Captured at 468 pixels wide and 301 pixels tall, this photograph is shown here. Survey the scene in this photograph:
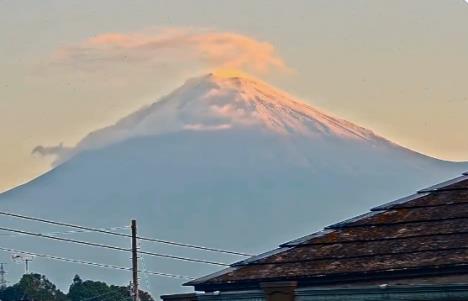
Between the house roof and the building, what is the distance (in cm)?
2

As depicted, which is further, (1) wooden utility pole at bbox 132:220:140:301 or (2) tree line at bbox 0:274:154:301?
(2) tree line at bbox 0:274:154:301

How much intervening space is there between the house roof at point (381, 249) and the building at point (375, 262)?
0.02 metres

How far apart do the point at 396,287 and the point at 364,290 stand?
973 mm

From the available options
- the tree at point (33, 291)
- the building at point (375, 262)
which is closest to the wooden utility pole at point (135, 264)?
→ the building at point (375, 262)

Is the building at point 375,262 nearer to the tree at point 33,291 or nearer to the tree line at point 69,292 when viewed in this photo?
the tree line at point 69,292

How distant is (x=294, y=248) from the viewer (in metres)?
47.4

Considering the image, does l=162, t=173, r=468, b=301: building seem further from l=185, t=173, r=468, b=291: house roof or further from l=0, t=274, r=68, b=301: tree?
l=0, t=274, r=68, b=301: tree

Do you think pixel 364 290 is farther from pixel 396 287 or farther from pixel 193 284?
pixel 193 284

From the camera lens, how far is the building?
4088cm

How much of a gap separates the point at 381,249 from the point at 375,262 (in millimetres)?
966

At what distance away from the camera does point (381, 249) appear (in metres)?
44.3

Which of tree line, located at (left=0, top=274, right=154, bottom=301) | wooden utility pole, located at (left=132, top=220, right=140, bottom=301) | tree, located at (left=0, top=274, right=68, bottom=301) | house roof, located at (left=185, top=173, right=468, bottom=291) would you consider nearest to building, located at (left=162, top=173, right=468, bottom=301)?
house roof, located at (left=185, top=173, right=468, bottom=291)

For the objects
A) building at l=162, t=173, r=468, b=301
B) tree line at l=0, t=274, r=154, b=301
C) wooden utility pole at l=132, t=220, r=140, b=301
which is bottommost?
building at l=162, t=173, r=468, b=301

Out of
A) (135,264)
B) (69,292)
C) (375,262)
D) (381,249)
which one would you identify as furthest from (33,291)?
(375,262)
